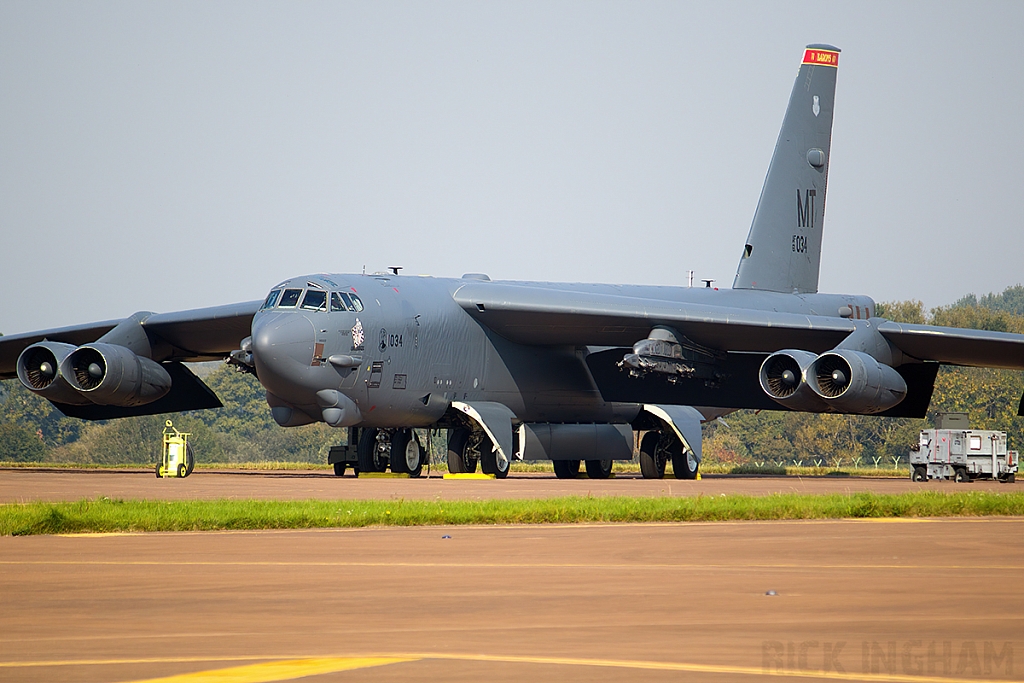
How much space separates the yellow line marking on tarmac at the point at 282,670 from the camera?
17.9ft

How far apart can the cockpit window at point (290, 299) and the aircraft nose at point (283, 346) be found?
446mm

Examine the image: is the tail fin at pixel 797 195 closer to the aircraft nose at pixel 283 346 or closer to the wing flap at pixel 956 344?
the wing flap at pixel 956 344

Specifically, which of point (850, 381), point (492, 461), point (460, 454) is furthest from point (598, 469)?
point (850, 381)

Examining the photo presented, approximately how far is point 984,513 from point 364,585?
1019cm

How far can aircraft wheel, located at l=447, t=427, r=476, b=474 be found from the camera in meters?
29.5

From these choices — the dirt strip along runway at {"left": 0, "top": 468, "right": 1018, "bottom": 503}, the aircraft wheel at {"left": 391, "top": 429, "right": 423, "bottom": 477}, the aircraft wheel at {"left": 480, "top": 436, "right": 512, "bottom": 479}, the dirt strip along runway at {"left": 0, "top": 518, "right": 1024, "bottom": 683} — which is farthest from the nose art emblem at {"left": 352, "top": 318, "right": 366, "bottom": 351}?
the dirt strip along runway at {"left": 0, "top": 518, "right": 1024, "bottom": 683}

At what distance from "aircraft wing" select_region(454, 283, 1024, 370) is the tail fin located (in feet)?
20.8

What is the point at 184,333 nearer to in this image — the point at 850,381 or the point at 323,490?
the point at 323,490

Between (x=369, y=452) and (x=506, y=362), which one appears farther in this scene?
(x=506, y=362)

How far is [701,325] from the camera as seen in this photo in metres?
29.0

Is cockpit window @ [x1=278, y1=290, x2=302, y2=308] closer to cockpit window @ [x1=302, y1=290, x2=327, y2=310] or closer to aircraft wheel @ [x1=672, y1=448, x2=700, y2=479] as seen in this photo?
cockpit window @ [x1=302, y1=290, x2=327, y2=310]

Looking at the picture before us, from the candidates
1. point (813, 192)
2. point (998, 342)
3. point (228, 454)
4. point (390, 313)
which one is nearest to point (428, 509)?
point (390, 313)

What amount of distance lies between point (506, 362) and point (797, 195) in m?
10.6

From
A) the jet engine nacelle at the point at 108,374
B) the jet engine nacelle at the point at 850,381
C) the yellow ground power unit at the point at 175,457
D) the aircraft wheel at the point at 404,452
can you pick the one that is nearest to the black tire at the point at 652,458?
the aircraft wheel at the point at 404,452
